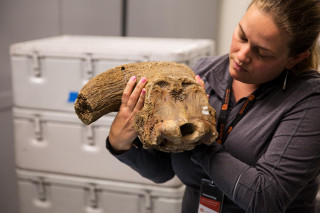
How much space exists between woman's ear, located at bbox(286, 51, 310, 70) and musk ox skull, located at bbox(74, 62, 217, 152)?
0.25m

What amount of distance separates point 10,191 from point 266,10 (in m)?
2.44

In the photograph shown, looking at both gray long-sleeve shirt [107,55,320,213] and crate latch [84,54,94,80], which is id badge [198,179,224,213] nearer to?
gray long-sleeve shirt [107,55,320,213]

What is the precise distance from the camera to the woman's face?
0.96 m

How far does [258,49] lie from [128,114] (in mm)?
361

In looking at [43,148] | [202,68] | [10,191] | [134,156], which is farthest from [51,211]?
[202,68]

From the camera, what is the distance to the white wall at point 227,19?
2057mm

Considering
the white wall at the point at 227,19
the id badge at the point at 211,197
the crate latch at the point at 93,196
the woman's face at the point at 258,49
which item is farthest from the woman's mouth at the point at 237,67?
the crate latch at the point at 93,196

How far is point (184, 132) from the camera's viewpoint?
927 mm

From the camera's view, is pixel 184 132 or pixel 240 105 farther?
pixel 240 105

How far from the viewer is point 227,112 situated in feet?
3.66

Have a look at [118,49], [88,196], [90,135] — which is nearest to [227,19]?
[118,49]

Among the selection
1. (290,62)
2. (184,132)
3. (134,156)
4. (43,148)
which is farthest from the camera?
(43,148)

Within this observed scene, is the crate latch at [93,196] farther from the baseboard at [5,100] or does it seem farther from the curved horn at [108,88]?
the baseboard at [5,100]

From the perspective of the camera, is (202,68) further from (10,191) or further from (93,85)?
(10,191)
